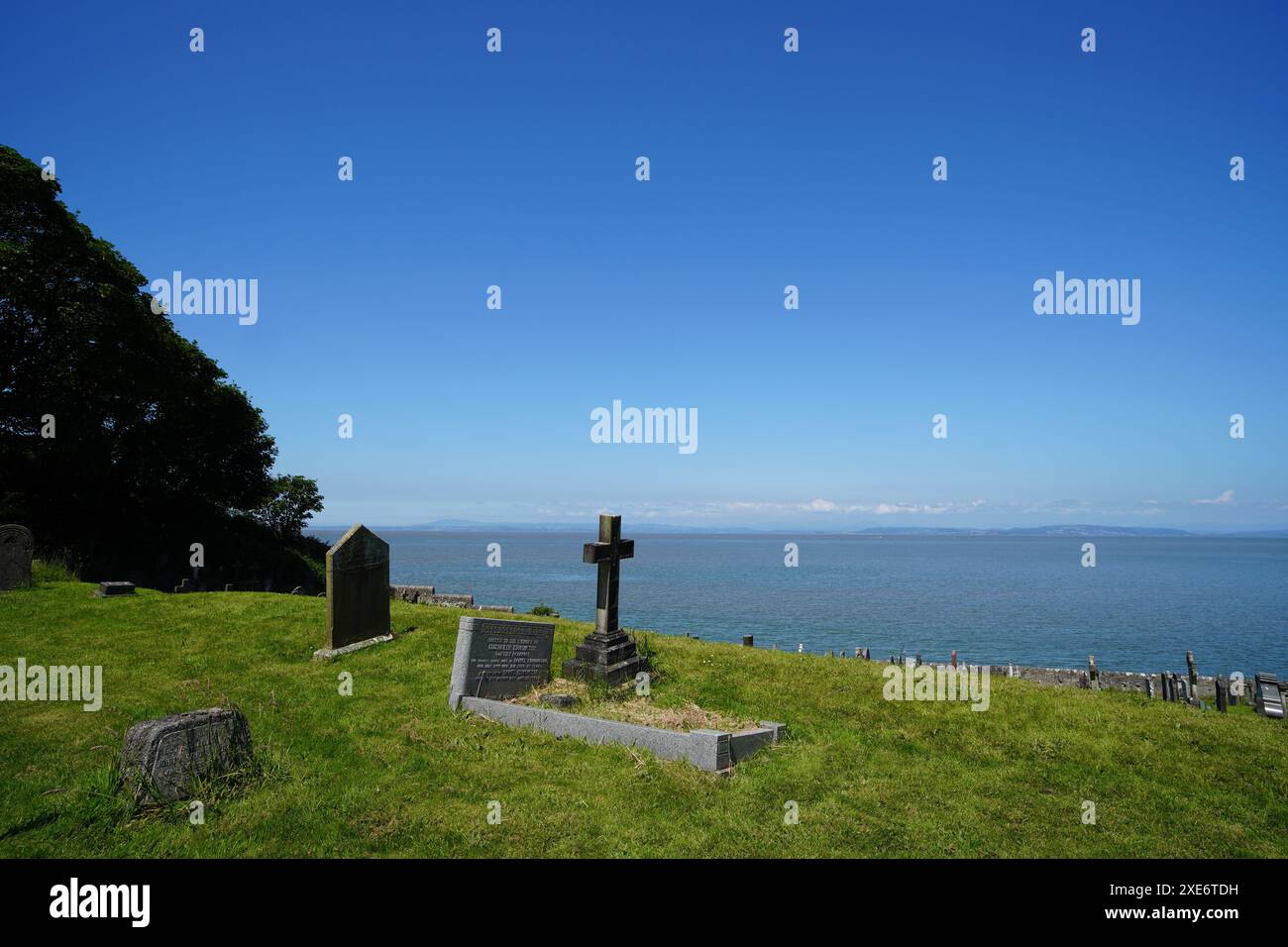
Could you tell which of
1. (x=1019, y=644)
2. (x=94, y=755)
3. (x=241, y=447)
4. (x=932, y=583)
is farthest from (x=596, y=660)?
(x=932, y=583)

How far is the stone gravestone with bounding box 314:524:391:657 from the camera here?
1372cm

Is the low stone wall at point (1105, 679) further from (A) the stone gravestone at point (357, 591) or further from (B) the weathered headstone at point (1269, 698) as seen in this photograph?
(A) the stone gravestone at point (357, 591)

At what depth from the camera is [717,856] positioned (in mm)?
5922

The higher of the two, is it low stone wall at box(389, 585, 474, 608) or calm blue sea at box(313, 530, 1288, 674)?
low stone wall at box(389, 585, 474, 608)

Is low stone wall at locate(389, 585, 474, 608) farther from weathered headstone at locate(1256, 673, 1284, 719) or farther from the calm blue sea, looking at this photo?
weathered headstone at locate(1256, 673, 1284, 719)

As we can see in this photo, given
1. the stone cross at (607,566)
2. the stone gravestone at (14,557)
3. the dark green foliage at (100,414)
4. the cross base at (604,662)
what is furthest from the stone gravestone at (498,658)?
the dark green foliage at (100,414)

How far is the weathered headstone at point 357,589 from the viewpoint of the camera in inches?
541

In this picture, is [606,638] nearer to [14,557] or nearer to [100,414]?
[14,557]

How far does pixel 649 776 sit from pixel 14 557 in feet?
69.8

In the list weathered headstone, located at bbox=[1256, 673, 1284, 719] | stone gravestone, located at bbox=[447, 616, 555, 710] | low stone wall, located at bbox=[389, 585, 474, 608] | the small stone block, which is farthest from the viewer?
low stone wall, located at bbox=[389, 585, 474, 608]

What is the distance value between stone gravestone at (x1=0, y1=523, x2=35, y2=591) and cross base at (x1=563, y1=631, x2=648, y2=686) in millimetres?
17741

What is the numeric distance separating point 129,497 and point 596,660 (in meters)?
29.2

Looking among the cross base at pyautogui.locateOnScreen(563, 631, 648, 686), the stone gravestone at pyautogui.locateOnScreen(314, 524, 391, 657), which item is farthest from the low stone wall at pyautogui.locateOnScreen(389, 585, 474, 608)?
the cross base at pyautogui.locateOnScreen(563, 631, 648, 686)
